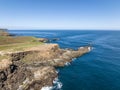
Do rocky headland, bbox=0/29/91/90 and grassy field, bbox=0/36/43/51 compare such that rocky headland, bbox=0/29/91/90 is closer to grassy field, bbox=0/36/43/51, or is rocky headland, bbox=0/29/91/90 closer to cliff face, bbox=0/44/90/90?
cliff face, bbox=0/44/90/90

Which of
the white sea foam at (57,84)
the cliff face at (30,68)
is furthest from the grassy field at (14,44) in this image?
the white sea foam at (57,84)

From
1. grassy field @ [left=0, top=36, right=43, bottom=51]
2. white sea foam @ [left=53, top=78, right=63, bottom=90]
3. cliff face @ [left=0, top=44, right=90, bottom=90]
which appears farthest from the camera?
grassy field @ [left=0, top=36, right=43, bottom=51]

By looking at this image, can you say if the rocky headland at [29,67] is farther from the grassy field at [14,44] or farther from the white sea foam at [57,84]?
the grassy field at [14,44]

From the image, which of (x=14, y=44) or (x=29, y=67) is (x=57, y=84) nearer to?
(x=29, y=67)

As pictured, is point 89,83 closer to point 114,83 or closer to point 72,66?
point 114,83

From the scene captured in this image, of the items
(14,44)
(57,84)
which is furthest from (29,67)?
(14,44)

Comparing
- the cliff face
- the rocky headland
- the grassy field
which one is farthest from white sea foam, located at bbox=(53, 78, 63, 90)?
the grassy field

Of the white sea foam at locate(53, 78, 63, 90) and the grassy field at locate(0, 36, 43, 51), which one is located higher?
the grassy field at locate(0, 36, 43, 51)
